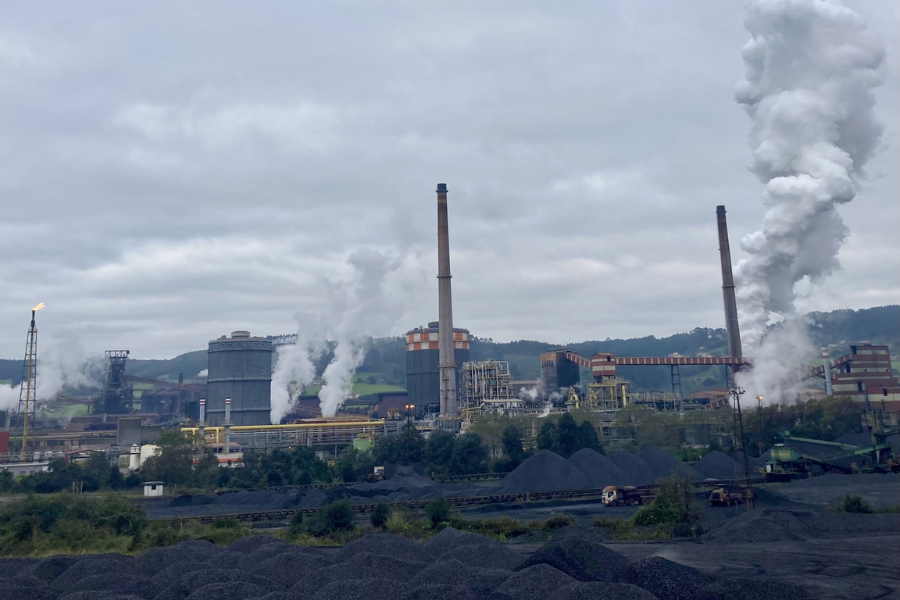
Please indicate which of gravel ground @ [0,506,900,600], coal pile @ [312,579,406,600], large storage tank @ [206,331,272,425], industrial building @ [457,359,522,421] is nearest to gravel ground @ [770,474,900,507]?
gravel ground @ [0,506,900,600]

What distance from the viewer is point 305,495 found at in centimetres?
5359

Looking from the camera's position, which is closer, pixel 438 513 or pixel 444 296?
pixel 438 513

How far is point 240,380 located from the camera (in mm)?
106062

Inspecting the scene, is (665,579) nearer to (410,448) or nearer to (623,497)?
(623,497)

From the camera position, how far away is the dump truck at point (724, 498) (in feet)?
146

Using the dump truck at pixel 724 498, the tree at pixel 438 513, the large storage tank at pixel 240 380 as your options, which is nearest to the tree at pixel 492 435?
the dump truck at pixel 724 498

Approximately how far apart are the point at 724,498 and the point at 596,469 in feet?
51.0

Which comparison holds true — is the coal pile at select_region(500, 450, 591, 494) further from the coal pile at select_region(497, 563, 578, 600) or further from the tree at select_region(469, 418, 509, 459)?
the coal pile at select_region(497, 563, 578, 600)

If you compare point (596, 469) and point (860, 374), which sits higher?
point (860, 374)

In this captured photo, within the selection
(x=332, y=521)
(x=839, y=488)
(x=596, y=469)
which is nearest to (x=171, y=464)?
(x=332, y=521)

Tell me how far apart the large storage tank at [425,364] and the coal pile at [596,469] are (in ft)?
187

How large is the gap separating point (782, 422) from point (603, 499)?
39.7m

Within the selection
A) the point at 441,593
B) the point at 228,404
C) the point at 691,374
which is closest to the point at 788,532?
the point at 441,593

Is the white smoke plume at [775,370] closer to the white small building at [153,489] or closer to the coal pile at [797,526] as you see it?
the coal pile at [797,526]
